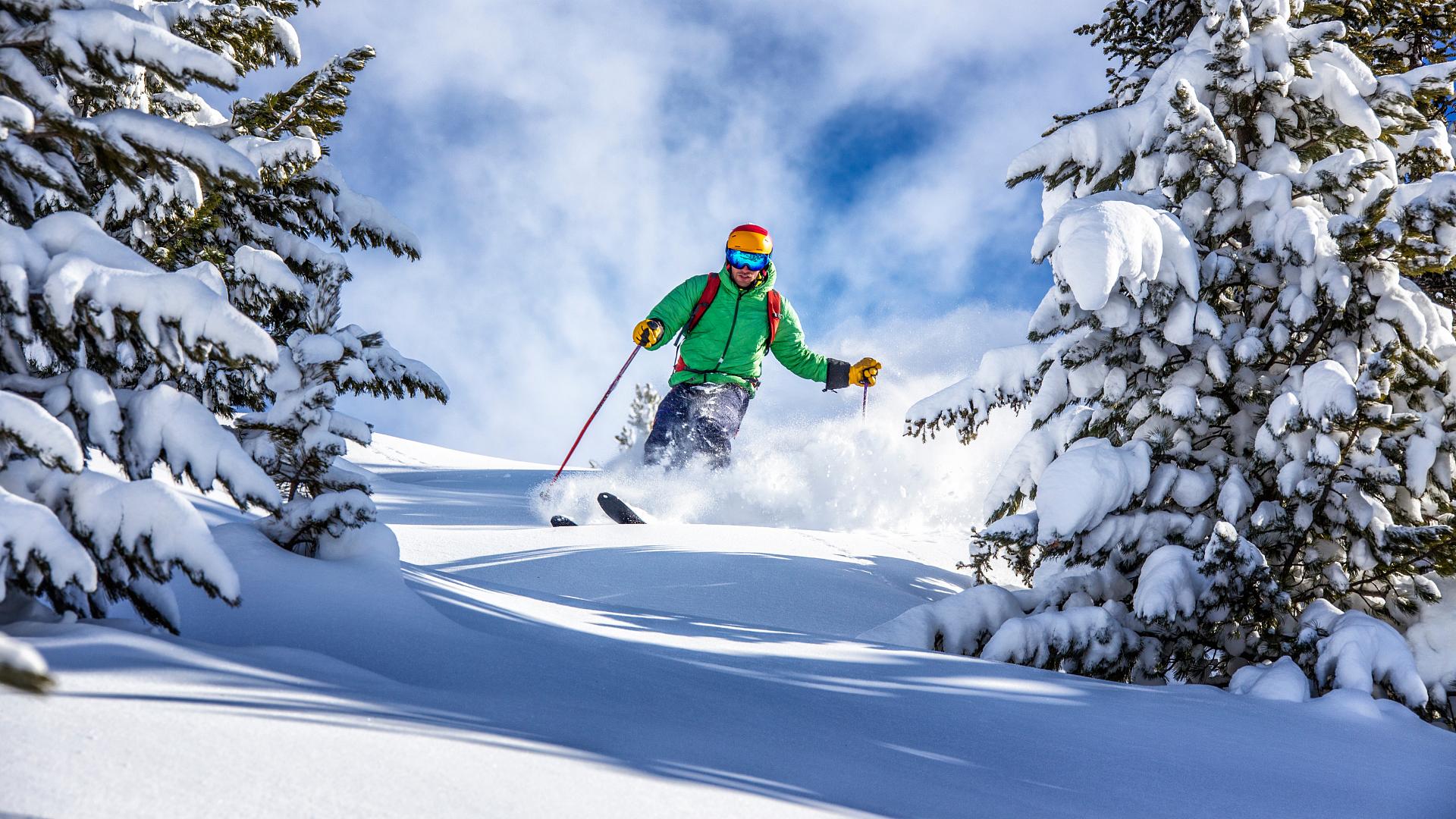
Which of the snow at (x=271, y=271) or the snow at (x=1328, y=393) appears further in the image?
the snow at (x=1328, y=393)

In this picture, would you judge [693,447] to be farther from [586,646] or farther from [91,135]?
[91,135]

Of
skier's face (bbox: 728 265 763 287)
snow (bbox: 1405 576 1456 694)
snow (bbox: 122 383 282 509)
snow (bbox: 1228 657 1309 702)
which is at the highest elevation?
skier's face (bbox: 728 265 763 287)

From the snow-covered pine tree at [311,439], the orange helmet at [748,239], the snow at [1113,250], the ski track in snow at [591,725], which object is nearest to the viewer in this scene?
the ski track in snow at [591,725]

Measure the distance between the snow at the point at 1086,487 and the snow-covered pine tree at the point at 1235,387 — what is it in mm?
12

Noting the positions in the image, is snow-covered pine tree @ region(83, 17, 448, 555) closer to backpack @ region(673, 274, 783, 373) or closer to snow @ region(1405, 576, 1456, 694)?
backpack @ region(673, 274, 783, 373)

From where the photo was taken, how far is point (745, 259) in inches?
374

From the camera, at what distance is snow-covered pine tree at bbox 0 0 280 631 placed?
6.39ft

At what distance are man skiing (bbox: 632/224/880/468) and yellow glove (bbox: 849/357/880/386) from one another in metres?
0.03

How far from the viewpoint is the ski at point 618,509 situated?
7.82 meters

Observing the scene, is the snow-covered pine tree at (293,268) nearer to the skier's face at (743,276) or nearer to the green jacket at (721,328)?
the green jacket at (721,328)

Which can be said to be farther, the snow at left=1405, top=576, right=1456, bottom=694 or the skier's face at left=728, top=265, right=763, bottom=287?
the skier's face at left=728, top=265, right=763, bottom=287

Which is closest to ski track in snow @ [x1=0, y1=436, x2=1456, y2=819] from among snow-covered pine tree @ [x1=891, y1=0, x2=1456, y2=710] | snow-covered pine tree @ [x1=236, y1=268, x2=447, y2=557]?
snow-covered pine tree @ [x1=236, y1=268, x2=447, y2=557]

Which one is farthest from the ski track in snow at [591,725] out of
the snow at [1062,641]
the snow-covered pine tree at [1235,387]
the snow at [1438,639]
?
the snow at [1438,639]

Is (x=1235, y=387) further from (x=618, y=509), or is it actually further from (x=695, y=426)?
(x=695, y=426)
